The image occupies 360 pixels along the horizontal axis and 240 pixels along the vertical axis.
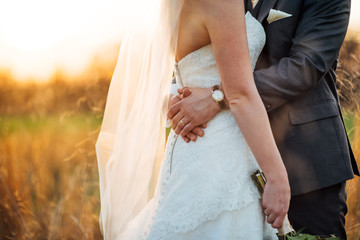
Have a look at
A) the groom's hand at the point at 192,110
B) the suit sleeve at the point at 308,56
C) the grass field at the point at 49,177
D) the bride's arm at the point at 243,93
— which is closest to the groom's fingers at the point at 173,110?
the groom's hand at the point at 192,110

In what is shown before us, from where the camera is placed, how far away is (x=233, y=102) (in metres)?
1.37

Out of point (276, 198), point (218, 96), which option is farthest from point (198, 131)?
point (276, 198)

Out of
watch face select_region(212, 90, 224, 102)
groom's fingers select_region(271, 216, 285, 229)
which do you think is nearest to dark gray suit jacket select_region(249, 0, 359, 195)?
watch face select_region(212, 90, 224, 102)

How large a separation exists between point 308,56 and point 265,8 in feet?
1.14

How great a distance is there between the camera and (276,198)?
1343 mm

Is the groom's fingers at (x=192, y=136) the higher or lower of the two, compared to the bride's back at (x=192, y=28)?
lower

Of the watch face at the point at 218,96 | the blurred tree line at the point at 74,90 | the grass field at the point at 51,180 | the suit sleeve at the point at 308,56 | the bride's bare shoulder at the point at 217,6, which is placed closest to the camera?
the bride's bare shoulder at the point at 217,6

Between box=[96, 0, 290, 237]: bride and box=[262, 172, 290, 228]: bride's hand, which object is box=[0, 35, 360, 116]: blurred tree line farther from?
box=[262, 172, 290, 228]: bride's hand

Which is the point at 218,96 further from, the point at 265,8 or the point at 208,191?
the point at 265,8

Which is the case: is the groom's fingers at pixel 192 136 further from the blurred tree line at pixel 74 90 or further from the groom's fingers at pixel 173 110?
the blurred tree line at pixel 74 90

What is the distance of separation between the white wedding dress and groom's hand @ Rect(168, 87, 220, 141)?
42 millimetres

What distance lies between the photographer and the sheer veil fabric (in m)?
1.53

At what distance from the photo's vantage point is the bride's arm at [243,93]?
1.27m

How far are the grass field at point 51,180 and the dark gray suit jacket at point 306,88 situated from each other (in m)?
1.22
